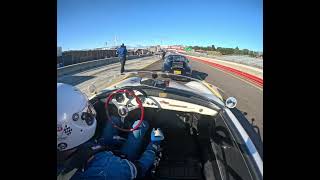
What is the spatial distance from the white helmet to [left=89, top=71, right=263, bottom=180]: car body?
2.65 feet

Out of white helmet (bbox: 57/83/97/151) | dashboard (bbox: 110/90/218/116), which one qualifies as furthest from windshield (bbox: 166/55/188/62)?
white helmet (bbox: 57/83/97/151)

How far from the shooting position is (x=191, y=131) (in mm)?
3963

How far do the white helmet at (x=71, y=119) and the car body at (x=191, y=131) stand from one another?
809 millimetres

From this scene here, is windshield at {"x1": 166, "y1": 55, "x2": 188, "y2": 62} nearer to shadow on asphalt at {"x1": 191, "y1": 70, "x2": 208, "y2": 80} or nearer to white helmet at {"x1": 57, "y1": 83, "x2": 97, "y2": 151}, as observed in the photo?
shadow on asphalt at {"x1": 191, "y1": 70, "x2": 208, "y2": 80}

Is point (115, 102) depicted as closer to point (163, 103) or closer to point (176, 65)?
point (163, 103)

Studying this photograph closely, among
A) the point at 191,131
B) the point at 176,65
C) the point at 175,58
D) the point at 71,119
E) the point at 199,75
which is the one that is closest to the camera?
the point at 71,119

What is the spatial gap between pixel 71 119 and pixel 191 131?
A: 2059 millimetres

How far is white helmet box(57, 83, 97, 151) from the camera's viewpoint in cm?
226

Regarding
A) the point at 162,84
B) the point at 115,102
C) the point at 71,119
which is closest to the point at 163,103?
the point at 162,84
